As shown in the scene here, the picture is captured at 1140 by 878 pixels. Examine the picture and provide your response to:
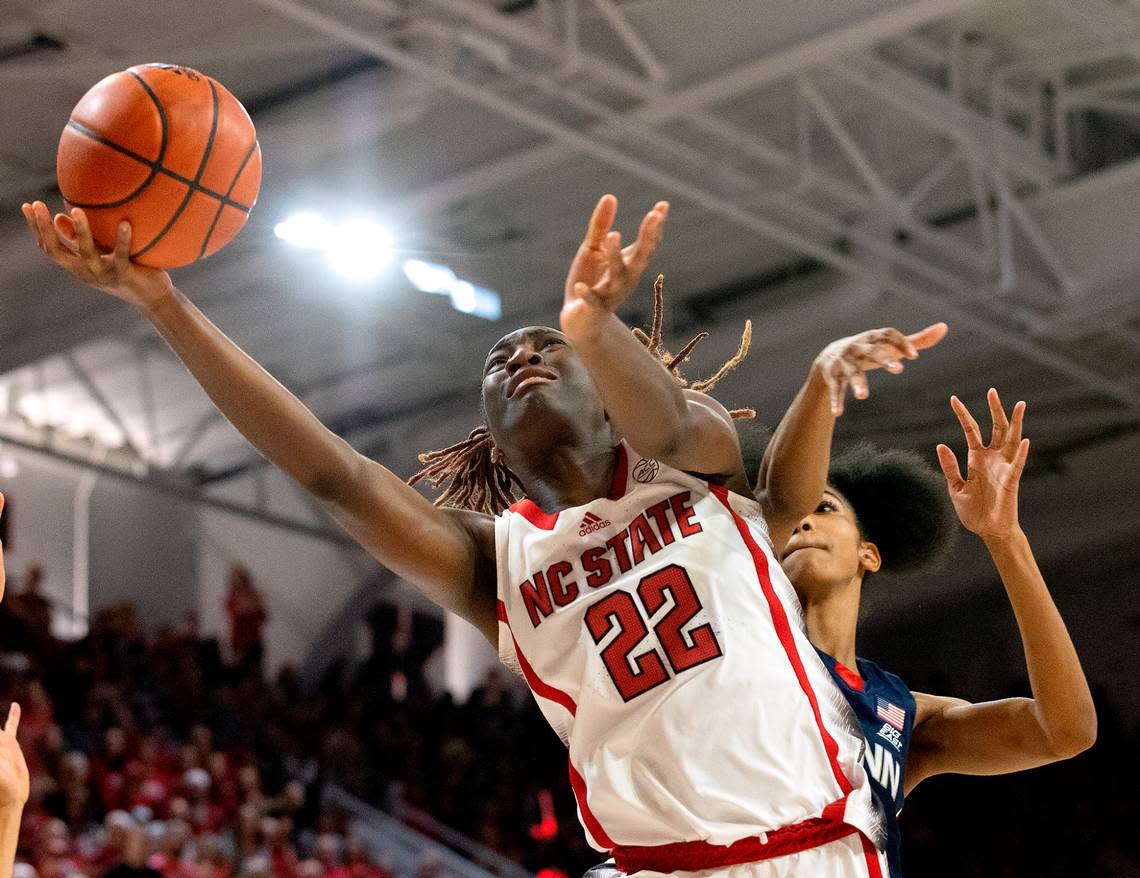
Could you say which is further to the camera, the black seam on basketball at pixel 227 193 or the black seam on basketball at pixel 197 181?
the black seam on basketball at pixel 227 193

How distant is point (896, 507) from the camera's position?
3996 millimetres

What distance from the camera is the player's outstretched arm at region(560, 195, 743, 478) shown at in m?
2.66

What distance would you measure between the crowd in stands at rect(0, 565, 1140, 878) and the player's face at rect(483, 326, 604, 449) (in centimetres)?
565

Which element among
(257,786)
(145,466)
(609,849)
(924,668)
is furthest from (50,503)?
(609,849)

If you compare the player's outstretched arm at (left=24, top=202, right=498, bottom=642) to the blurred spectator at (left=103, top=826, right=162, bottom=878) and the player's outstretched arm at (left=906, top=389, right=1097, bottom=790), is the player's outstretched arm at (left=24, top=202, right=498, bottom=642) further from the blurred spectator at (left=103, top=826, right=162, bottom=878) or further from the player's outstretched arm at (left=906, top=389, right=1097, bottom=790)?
the blurred spectator at (left=103, top=826, right=162, bottom=878)

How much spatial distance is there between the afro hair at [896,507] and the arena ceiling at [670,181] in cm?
509

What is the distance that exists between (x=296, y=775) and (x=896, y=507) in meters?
9.84

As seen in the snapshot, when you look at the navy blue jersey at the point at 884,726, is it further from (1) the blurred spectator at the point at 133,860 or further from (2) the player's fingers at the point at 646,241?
(1) the blurred spectator at the point at 133,860

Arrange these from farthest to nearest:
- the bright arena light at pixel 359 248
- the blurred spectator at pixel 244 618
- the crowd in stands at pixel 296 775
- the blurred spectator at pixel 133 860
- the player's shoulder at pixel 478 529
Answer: the blurred spectator at pixel 244 618
the bright arena light at pixel 359 248
the crowd in stands at pixel 296 775
the blurred spectator at pixel 133 860
the player's shoulder at pixel 478 529

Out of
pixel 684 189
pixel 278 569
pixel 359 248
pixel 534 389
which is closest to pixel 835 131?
pixel 684 189

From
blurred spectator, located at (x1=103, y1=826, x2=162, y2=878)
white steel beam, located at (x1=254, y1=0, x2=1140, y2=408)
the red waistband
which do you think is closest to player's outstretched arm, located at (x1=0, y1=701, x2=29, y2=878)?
the red waistband

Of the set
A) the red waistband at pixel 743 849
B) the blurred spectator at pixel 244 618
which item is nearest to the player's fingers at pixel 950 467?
the red waistband at pixel 743 849

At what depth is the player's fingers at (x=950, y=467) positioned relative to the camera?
3107 millimetres

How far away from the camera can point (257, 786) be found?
11.7m
